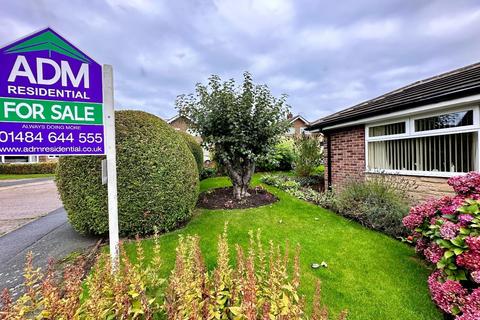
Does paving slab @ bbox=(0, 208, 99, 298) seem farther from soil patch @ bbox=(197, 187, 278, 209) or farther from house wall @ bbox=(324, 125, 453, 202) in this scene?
house wall @ bbox=(324, 125, 453, 202)

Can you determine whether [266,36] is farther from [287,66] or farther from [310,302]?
[310,302]

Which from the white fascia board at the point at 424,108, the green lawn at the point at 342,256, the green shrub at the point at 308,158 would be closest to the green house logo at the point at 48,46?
the green lawn at the point at 342,256

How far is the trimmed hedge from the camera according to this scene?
2362 cm

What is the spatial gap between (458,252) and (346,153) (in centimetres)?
586

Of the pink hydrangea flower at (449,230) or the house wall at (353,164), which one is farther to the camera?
the house wall at (353,164)

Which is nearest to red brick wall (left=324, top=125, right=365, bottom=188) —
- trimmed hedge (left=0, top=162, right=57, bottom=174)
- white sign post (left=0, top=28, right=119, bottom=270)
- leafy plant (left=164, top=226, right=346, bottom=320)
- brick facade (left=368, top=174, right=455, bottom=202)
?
brick facade (left=368, top=174, right=455, bottom=202)

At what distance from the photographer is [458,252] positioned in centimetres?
238

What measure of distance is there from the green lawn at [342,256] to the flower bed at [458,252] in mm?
310

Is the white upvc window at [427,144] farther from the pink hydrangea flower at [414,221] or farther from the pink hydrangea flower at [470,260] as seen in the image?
the pink hydrangea flower at [470,260]

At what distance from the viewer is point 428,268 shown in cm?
330

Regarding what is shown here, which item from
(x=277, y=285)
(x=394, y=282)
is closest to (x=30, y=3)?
(x=277, y=285)

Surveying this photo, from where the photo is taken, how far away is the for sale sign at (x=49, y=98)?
2391 millimetres

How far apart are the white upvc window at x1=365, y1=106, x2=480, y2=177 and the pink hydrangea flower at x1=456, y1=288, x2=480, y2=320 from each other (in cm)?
383

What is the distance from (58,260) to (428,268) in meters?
5.75
